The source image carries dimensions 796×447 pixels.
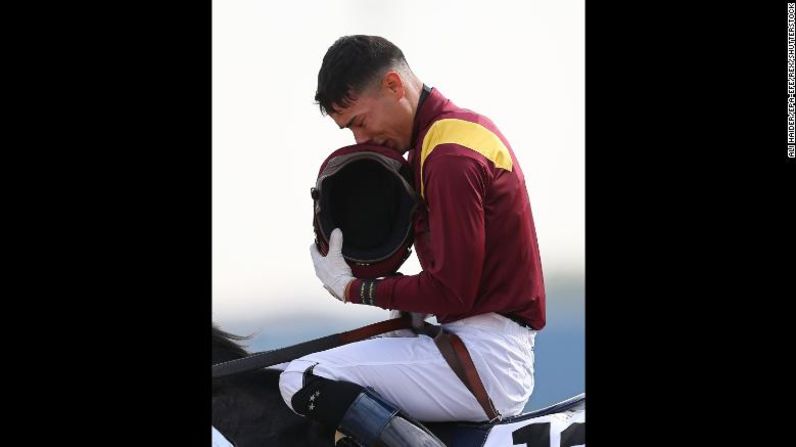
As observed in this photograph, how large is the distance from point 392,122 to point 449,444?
875 mm

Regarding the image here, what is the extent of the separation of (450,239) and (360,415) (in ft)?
1.64

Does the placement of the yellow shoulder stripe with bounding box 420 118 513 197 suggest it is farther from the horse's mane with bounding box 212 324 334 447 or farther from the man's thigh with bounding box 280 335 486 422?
the horse's mane with bounding box 212 324 334 447

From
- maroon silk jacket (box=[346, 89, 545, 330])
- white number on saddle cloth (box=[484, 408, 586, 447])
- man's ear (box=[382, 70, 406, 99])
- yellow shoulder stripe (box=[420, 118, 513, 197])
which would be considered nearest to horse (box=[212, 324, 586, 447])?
white number on saddle cloth (box=[484, 408, 586, 447])

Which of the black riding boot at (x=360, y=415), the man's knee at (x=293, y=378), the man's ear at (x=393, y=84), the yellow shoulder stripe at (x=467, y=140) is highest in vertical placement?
the man's ear at (x=393, y=84)

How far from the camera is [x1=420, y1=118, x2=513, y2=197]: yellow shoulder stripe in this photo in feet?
8.47

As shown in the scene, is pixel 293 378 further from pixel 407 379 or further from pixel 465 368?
pixel 465 368

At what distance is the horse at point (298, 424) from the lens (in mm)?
2557

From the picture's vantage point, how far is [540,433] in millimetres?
2555

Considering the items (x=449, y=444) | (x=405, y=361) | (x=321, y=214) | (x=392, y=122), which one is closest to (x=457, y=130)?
(x=392, y=122)

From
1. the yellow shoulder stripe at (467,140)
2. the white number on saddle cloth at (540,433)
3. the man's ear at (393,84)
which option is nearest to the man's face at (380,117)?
the man's ear at (393,84)

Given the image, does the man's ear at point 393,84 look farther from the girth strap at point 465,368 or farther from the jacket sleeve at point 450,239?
the girth strap at point 465,368

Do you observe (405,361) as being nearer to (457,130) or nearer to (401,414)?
(401,414)

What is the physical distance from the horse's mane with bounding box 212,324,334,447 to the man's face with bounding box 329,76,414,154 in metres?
0.70

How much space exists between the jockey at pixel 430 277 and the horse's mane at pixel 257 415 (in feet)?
0.25
